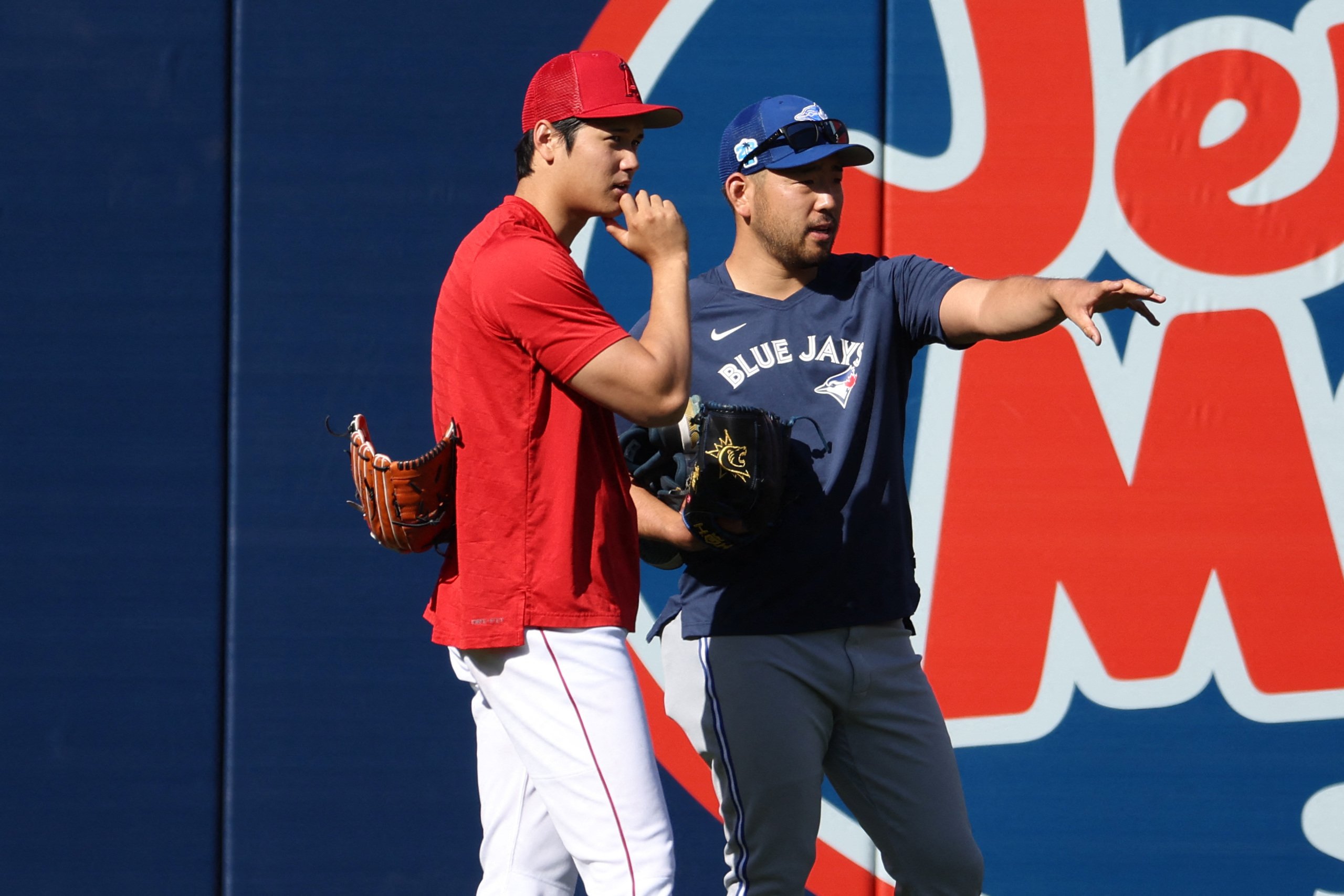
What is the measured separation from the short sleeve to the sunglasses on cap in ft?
2.47

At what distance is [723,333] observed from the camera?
2416 millimetres

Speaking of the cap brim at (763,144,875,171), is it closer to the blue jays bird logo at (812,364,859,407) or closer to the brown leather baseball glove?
the blue jays bird logo at (812,364,859,407)

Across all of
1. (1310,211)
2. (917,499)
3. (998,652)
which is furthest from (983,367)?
(1310,211)

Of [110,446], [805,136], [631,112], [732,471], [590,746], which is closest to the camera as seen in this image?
[590,746]

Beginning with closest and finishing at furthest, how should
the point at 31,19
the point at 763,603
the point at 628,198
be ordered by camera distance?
the point at 628,198 < the point at 763,603 < the point at 31,19

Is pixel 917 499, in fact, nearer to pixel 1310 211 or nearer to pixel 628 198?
pixel 1310 211

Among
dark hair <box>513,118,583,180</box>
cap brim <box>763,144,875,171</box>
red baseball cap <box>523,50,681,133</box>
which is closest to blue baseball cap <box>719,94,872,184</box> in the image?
cap brim <box>763,144,875,171</box>

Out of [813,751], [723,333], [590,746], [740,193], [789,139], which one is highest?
[789,139]

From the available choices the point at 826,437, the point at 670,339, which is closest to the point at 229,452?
the point at 826,437

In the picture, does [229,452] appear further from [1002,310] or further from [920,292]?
[1002,310]

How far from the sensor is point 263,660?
9.64 feet

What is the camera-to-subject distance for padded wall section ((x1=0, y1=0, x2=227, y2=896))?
2.92 metres

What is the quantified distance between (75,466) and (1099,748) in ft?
8.10

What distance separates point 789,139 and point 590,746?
123cm
